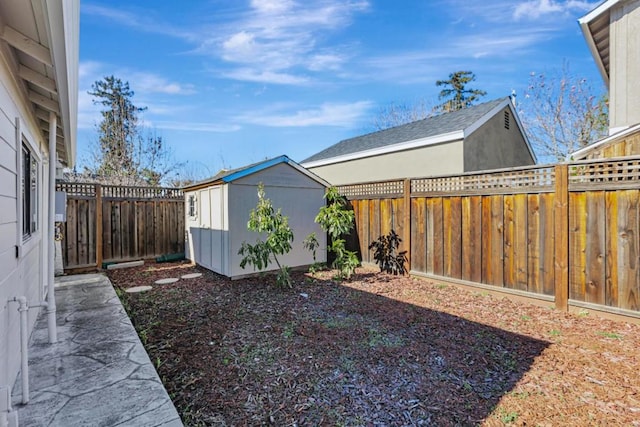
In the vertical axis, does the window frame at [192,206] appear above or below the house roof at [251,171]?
below

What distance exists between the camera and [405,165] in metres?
9.80

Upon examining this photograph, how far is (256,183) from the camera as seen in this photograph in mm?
6637

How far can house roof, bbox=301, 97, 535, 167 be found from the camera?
8.85 meters

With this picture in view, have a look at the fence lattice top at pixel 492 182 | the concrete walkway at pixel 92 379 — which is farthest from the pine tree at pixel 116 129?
the fence lattice top at pixel 492 182

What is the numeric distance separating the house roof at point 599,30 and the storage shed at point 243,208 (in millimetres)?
7268

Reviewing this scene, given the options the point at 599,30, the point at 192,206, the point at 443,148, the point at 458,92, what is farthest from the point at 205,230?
the point at 458,92

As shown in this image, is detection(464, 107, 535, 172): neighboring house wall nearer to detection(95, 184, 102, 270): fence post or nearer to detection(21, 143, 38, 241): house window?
detection(21, 143, 38, 241): house window

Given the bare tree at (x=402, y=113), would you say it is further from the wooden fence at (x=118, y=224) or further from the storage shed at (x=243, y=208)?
the wooden fence at (x=118, y=224)

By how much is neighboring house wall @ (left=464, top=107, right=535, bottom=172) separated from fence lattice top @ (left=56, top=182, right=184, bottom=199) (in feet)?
26.8

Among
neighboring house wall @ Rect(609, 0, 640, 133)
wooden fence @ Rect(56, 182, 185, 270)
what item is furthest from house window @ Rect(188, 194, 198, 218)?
neighboring house wall @ Rect(609, 0, 640, 133)

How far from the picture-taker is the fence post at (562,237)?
4.36 meters

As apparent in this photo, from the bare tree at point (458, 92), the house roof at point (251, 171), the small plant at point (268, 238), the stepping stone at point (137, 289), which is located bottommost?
the stepping stone at point (137, 289)

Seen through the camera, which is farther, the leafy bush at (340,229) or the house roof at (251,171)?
the leafy bush at (340,229)

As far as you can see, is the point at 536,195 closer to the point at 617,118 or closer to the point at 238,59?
the point at 617,118
